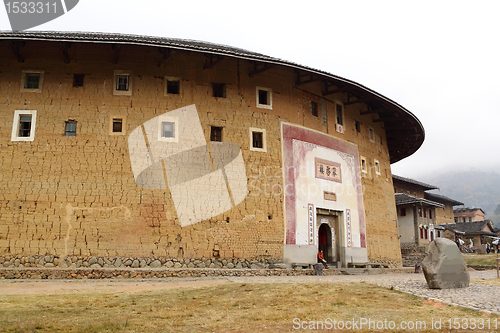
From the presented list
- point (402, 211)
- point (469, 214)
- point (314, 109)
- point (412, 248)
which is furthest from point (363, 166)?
point (469, 214)

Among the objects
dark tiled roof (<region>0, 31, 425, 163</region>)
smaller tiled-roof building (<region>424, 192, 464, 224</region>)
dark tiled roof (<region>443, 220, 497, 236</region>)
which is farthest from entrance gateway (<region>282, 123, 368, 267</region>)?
dark tiled roof (<region>443, 220, 497, 236</region>)

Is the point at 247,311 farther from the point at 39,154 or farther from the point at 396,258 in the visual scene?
the point at 396,258

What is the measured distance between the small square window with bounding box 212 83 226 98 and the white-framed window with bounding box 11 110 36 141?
261 inches

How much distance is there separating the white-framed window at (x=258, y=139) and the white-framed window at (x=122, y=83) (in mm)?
4907

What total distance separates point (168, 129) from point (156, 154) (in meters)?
1.10

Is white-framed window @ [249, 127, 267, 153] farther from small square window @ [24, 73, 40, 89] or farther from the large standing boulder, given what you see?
the large standing boulder

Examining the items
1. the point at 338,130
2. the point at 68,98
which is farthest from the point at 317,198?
the point at 68,98

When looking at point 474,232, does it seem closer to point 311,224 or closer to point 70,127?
point 311,224

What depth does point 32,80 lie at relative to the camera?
670 inches

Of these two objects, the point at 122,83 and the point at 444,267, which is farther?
the point at 122,83

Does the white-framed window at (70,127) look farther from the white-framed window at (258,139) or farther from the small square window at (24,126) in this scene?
the white-framed window at (258,139)

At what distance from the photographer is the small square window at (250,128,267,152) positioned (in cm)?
1842

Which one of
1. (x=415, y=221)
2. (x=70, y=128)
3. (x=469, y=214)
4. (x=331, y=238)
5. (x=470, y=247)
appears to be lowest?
(x=470, y=247)

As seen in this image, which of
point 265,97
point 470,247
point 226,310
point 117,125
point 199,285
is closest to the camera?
point 226,310
